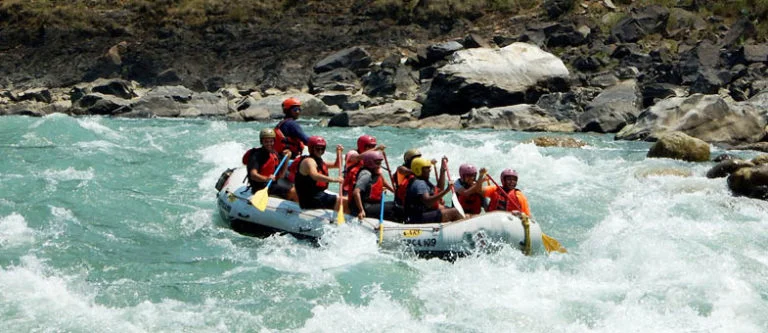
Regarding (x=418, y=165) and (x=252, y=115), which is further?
(x=252, y=115)

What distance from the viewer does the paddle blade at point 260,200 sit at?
28.5ft

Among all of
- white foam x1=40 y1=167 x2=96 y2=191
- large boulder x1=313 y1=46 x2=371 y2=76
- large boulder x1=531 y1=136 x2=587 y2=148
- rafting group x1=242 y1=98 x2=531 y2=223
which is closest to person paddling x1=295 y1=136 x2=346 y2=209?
rafting group x1=242 y1=98 x2=531 y2=223

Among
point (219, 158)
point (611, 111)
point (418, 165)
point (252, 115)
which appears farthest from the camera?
point (252, 115)

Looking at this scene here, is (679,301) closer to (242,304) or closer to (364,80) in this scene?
(242,304)

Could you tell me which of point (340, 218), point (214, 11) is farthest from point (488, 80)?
point (214, 11)

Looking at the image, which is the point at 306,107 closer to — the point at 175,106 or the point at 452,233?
the point at 175,106

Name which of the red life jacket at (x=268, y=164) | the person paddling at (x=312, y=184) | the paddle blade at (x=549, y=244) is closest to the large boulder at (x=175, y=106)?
the red life jacket at (x=268, y=164)

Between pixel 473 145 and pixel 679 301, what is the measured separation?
32.3ft

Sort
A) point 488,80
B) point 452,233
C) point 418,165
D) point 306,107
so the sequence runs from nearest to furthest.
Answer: point 452,233 < point 418,165 < point 488,80 < point 306,107

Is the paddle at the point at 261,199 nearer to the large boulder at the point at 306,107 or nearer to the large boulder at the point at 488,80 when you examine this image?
the large boulder at the point at 488,80

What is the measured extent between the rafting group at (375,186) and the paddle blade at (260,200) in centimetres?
5

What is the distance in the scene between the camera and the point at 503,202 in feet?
27.8

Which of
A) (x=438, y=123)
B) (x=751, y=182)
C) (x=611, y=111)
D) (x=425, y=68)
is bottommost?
(x=425, y=68)

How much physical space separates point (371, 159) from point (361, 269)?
1316 mm
